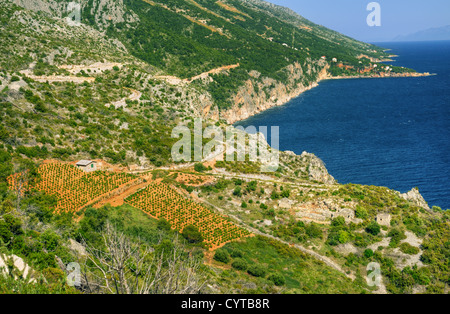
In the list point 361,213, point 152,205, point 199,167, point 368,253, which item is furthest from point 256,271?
point 199,167

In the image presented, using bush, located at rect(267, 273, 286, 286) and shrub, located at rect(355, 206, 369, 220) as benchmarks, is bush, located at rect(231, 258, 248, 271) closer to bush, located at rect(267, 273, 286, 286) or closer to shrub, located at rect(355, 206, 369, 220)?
bush, located at rect(267, 273, 286, 286)

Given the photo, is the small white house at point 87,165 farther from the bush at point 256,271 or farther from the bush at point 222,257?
the bush at point 256,271

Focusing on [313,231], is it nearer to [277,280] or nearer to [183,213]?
[277,280]

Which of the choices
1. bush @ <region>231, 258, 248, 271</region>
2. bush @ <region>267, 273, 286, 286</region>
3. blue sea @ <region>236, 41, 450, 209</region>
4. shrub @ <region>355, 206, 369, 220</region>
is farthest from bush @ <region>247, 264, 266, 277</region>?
blue sea @ <region>236, 41, 450, 209</region>
